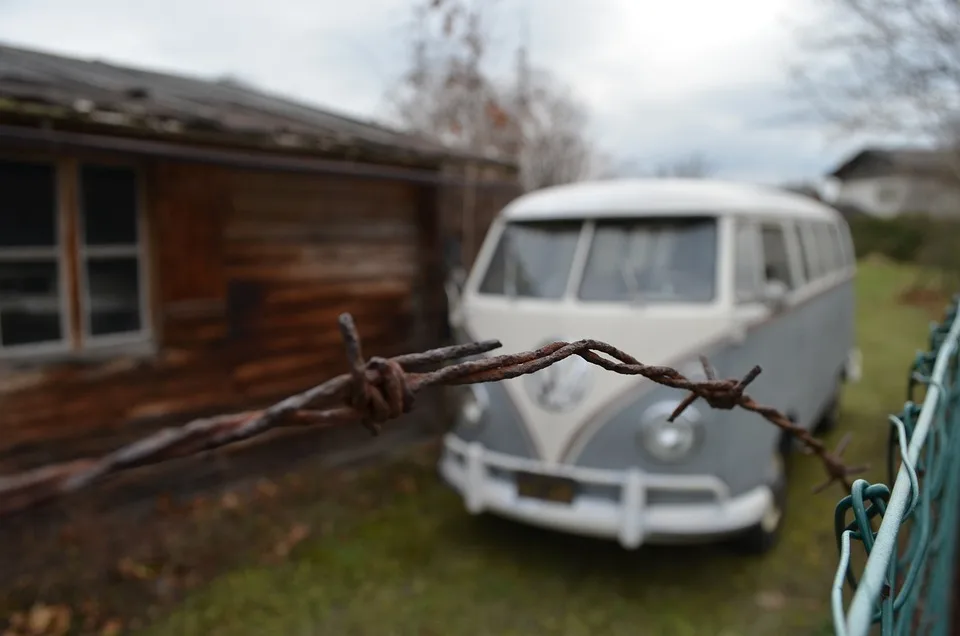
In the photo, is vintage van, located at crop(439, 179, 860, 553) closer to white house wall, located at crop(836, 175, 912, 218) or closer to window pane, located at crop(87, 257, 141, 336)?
window pane, located at crop(87, 257, 141, 336)

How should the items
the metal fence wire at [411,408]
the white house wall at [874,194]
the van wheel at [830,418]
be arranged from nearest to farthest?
the metal fence wire at [411,408]
the van wheel at [830,418]
the white house wall at [874,194]

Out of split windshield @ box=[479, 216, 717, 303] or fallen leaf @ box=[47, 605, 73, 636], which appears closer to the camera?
fallen leaf @ box=[47, 605, 73, 636]

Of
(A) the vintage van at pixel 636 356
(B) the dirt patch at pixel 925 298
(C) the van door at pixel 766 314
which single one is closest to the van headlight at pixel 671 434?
(A) the vintage van at pixel 636 356

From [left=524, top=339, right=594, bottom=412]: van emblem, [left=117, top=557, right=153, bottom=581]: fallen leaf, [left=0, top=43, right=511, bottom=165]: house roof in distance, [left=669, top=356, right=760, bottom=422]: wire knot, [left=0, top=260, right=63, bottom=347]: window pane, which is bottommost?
[left=117, top=557, right=153, bottom=581]: fallen leaf

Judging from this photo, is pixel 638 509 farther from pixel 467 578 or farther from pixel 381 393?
pixel 381 393

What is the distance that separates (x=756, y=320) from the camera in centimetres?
390

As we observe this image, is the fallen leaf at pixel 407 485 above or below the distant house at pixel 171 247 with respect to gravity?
below

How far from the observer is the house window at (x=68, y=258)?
4.36 meters

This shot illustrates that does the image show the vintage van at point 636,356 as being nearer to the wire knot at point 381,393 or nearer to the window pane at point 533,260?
the window pane at point 533,260

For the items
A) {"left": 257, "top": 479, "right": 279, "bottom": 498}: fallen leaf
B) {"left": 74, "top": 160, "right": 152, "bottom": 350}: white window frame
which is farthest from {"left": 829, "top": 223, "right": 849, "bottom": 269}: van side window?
{"left": 74, "top": 160, "right": 152, "bottom": 350}: white window frame

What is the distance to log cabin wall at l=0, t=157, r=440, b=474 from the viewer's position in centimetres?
456

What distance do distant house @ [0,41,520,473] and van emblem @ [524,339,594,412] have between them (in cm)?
239

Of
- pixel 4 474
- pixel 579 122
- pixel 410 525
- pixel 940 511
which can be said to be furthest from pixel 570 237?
pixel 579 122

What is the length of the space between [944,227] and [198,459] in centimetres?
2143
